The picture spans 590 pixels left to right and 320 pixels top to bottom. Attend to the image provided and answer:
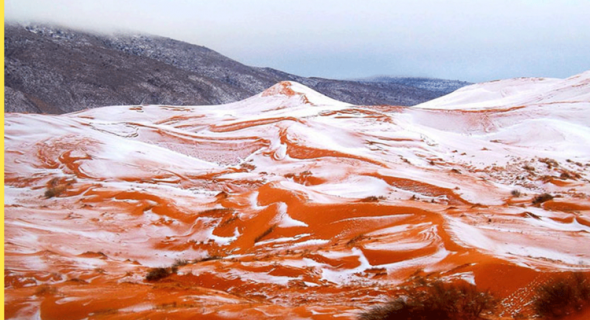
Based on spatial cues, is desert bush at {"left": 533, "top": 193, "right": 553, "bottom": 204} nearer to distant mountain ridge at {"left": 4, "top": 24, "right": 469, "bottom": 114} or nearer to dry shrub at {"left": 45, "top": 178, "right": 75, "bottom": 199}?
dry shrub at {"left": 45, "top": 178, "right": 75, "bottom": 199}

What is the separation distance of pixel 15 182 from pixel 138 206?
4.56 meters

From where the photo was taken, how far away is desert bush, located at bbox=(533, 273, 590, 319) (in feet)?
13.2

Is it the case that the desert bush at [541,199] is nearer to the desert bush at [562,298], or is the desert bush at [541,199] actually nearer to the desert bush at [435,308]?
the desert bush at [562,298]

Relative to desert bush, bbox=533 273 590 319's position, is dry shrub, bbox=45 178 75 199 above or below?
below

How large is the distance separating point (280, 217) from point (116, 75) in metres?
70.5

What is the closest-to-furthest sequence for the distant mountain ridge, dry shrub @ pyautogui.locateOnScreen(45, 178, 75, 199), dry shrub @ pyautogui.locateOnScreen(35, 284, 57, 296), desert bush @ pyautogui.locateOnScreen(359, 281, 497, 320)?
desert bush @ pyautogui.locateOnScreen(359, 281, 497, 320), dry shrub @ pyautogui.locateOnScreen(35, 284, 57, 296), dry shrub @ pyautogui.locateOnScreen(45, 178, 75, 199), the distant mountain ridge

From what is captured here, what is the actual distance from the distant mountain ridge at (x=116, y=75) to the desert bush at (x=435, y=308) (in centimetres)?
5965

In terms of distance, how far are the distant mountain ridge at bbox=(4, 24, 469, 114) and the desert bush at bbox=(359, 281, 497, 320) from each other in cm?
5965

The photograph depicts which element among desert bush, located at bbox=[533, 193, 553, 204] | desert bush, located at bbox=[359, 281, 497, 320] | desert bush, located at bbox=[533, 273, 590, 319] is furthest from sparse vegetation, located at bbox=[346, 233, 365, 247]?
desert bush, located at bbox=[533, 193, 553, 204]

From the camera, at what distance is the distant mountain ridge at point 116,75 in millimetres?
62781

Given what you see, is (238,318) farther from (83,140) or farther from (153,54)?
(153,54)

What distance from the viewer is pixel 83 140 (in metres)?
16.5

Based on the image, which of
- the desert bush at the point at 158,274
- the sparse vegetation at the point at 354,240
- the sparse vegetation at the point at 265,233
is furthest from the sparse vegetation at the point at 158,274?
the sparse vegetation at the point at 354,240

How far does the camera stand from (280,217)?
372 inches
